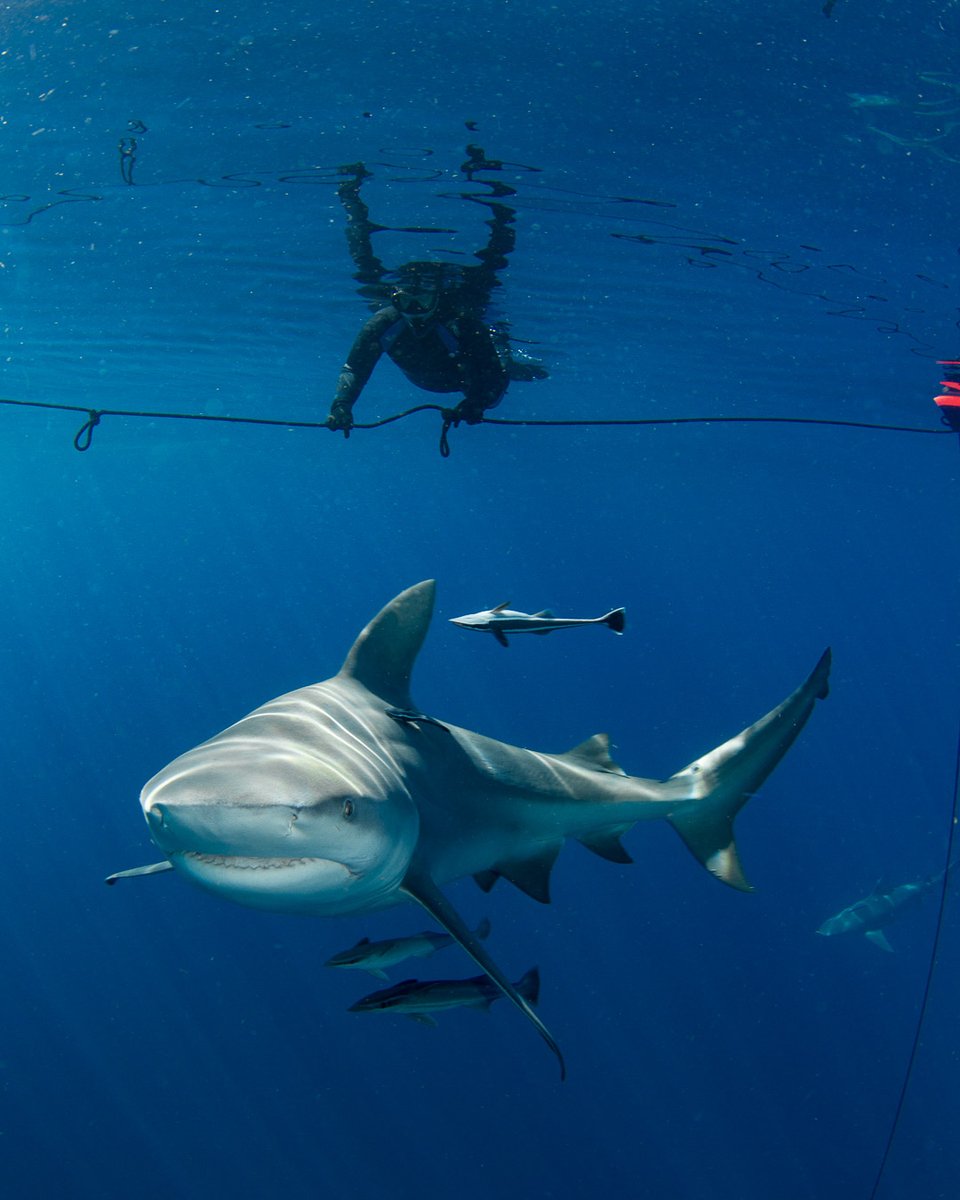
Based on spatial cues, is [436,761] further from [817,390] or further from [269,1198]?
[817,390]

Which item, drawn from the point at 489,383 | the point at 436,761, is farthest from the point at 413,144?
the point at 436,761

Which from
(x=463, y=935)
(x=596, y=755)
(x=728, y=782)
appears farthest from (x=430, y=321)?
(x=463, y=935)

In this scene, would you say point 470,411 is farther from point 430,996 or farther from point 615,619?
point 430,996

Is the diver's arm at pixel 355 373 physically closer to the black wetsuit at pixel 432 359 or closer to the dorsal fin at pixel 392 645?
the black wetsuit at pixel 432 359

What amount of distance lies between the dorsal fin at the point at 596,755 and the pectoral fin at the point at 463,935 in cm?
180

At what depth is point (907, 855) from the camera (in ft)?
117

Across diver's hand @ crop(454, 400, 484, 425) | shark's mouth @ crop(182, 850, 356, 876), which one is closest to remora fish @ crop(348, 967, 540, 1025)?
shark's mouth @ crop(182, 850, 356, 876)

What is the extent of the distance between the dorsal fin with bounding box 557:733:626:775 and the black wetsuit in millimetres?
4673

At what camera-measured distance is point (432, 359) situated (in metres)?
11.8

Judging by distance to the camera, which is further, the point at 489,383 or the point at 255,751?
the point at 489,383

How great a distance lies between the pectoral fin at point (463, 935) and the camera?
3.21 metres

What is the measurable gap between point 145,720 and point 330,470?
2232 cm

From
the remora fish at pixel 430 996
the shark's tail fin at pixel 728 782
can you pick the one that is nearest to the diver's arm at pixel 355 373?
the shark's tail fin at pixel 728 782

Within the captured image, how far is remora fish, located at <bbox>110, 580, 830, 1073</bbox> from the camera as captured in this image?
276 cm
